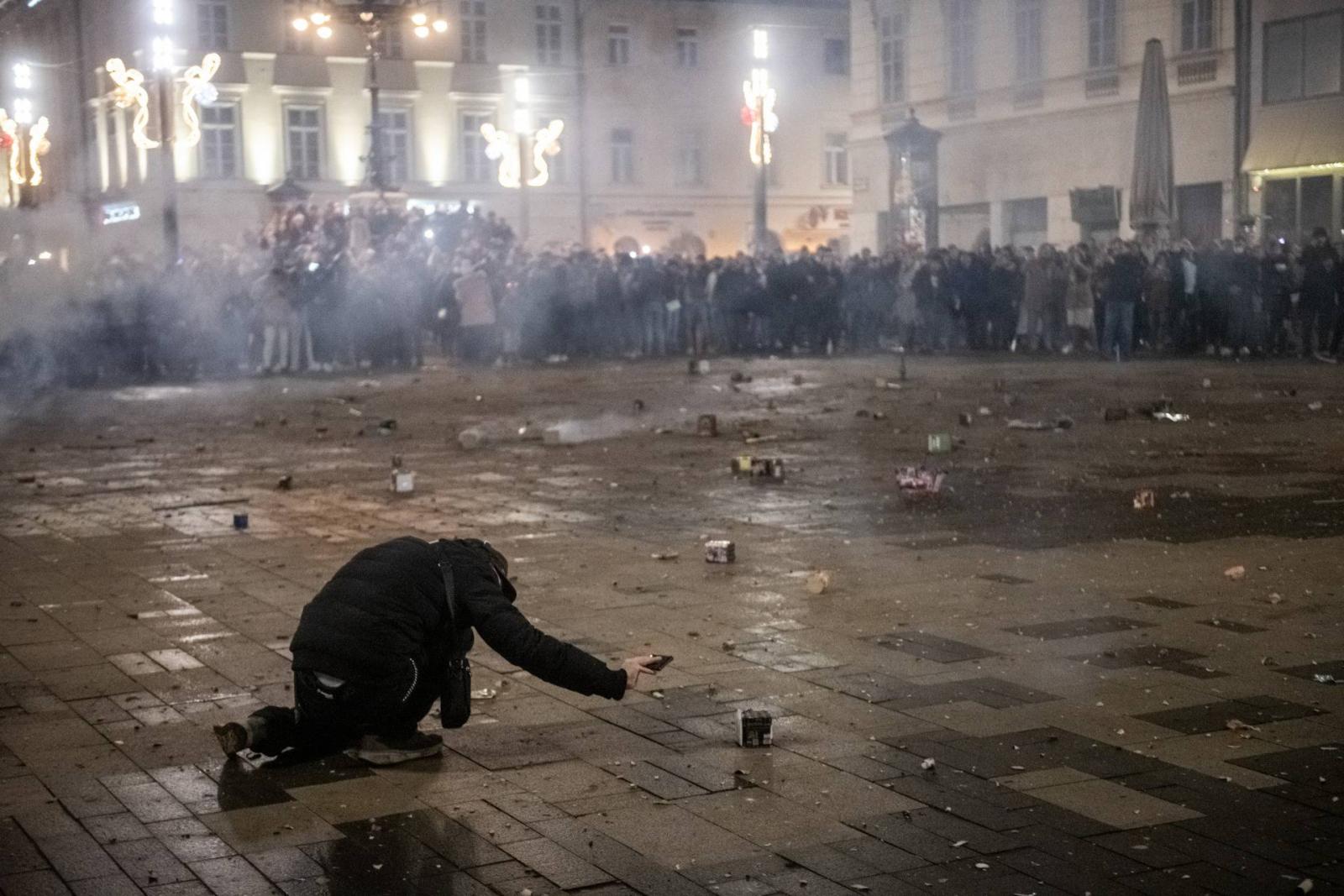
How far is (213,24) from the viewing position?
4916 centimetres

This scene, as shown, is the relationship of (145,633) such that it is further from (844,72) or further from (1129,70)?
(844,72)

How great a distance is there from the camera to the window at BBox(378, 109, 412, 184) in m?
51.5

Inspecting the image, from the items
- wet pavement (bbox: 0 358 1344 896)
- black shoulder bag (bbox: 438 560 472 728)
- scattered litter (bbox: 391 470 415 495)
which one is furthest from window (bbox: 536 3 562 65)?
black shoulder bag (bbox: 438 560 472 728)

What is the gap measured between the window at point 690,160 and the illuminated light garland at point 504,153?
234 inches

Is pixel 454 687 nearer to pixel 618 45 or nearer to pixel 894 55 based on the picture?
pixel 894 55

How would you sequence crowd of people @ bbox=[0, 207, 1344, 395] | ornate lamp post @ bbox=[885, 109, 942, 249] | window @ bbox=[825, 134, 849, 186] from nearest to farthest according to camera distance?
crowd of people @ bbox=[0, 207, 1344, 395] < ornate lamp post @ bbox=[885, 109, 942, 249] < window @ bbox=[825, 134, 849, 186]

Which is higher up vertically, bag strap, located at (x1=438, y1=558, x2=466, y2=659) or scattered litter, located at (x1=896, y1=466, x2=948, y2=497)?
bag strap, located at (x1=438, y1=558, x2=466, y2=659)

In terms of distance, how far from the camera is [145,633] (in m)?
7.92

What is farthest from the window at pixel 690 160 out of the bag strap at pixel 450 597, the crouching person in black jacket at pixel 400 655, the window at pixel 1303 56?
the bag strap at pixel 450 597

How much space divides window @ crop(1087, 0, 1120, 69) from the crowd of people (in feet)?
25.2

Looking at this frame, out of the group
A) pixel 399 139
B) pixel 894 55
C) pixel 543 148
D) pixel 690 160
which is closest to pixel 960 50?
pixel 894 55

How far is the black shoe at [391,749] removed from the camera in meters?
5.77

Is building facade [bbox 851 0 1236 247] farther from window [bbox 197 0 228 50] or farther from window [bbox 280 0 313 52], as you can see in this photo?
window [bbox 197 0 228 50]

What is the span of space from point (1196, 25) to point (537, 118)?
24551 mm
